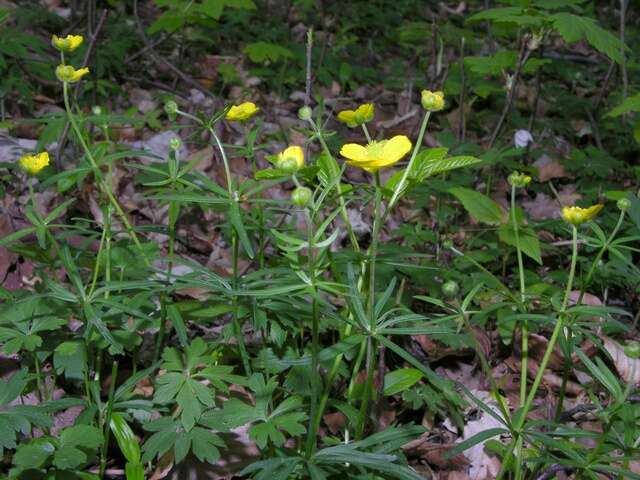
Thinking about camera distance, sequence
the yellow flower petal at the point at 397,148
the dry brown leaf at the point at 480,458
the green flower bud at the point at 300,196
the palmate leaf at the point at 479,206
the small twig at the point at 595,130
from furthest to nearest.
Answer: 1. the small twig at the point at 595,130
2. the palmate leaf at the point at 479,206
3. the dry brown leaf at the point at 480,458
4. the yellow flower petal at the point at 397,148
5. the green flower bud at the point at 300,196

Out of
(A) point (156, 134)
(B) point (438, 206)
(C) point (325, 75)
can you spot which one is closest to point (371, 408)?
(B) point (438, 206)

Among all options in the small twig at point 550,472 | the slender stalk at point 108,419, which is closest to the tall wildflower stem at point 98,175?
the slender stalk at point 108,419

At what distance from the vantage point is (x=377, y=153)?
1345 millimetres

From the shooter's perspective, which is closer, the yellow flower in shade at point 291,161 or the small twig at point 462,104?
the yellow flower in shade at point 291,161

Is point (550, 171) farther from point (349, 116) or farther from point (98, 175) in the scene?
point (98, 175)

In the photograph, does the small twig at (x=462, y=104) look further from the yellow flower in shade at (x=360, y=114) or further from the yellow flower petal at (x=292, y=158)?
the yellow flower petal at (x=292, y=158)

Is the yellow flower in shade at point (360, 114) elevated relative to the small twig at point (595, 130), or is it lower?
elevated

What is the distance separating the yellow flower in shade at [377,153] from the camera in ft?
4.05

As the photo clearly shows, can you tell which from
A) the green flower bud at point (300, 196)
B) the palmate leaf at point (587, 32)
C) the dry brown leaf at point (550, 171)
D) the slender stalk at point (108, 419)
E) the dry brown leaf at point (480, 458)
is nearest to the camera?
the green flower bud at point (300, 196)

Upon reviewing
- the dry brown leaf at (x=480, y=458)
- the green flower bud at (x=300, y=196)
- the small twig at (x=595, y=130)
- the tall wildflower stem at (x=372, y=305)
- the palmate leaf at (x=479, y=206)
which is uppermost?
the green flower bud at (x=300, y=196)

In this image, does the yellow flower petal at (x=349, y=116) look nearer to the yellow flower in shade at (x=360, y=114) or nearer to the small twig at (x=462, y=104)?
the yellow flower in shade at (x=360, y=114)

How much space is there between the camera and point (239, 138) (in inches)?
135

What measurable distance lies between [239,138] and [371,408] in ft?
6.90

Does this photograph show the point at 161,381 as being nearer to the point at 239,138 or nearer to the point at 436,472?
the point at 436,472
